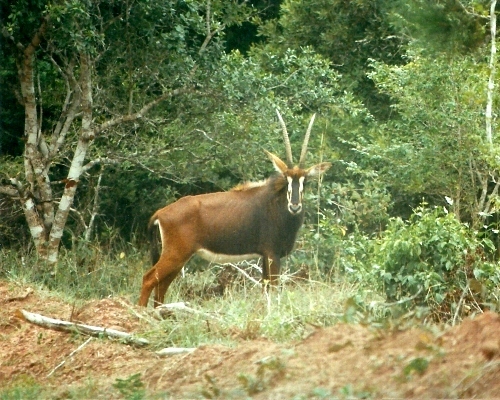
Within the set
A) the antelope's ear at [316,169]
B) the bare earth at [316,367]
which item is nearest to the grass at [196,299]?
the bare earth at [316,367]

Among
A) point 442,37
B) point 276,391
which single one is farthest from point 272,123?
point 276,391

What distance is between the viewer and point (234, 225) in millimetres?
13461

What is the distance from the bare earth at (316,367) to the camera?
17.4 feet

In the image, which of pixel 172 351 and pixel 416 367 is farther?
pixel 172 351

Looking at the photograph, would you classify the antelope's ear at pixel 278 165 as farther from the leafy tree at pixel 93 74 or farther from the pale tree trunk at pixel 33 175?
the pale tree trunk at pixel 33 175

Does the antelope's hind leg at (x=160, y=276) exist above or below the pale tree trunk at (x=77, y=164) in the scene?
below

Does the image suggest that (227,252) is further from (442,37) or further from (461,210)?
(442,37)

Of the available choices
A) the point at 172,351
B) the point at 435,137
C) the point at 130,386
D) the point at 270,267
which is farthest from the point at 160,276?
the point at 130,386

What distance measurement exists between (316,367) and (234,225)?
7.63 m

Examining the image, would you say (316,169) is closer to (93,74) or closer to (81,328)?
(93,74)

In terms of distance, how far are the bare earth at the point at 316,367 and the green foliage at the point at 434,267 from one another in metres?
2.59

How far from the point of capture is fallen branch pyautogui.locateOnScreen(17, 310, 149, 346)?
8.35 metres

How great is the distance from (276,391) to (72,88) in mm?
9800

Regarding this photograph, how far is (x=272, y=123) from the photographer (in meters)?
15.1
